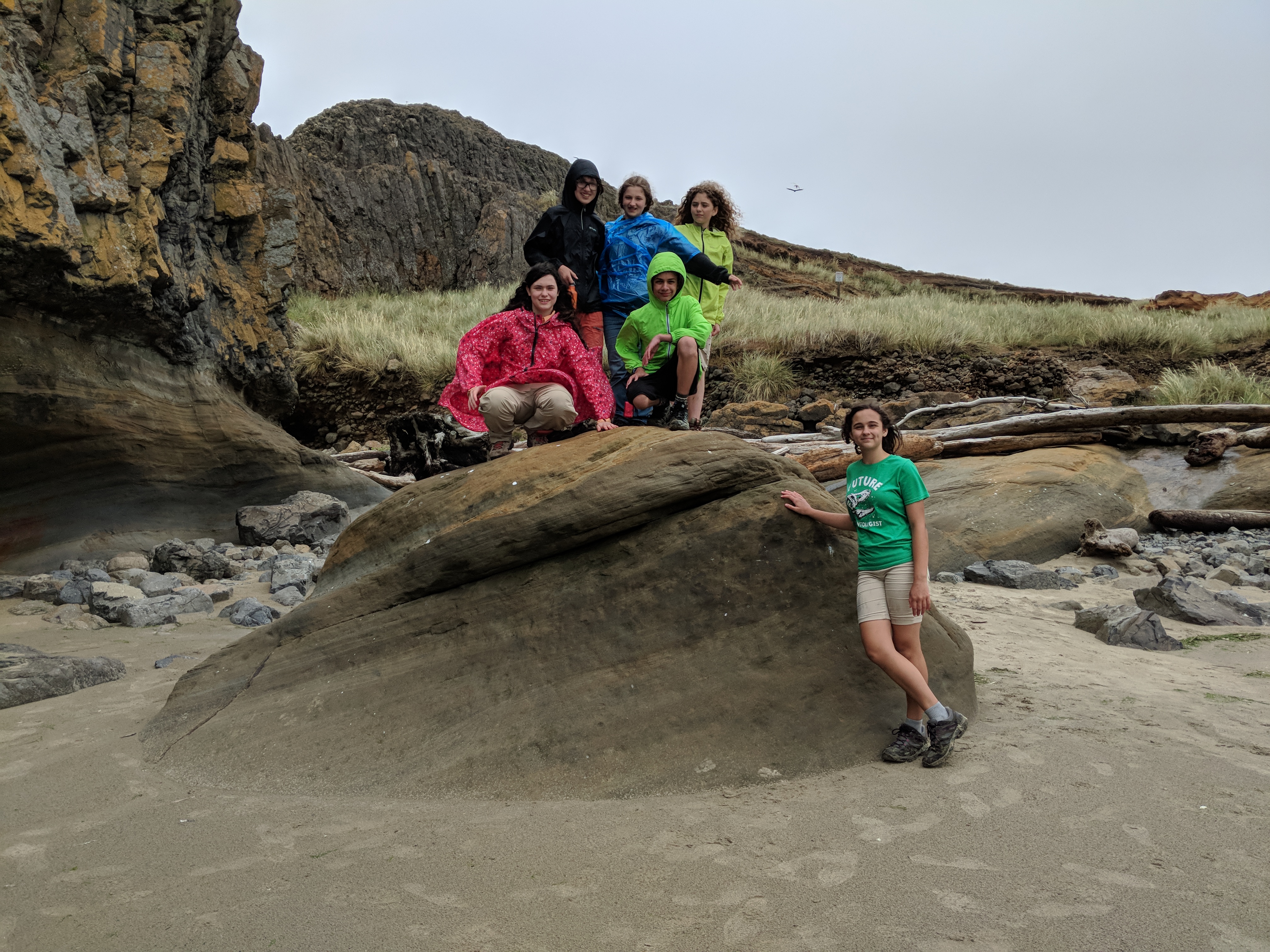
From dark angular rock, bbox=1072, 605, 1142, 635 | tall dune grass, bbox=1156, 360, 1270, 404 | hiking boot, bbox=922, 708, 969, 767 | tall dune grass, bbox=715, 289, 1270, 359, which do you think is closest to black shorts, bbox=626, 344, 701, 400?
hiking boot, bbox=922, 708, 969, 767

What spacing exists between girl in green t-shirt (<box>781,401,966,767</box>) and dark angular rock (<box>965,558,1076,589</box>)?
3204mm

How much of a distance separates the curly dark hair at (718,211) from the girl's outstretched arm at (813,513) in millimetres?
3015

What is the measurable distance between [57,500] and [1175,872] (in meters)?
7.10

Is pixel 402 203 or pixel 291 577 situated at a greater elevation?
pixel 402 203

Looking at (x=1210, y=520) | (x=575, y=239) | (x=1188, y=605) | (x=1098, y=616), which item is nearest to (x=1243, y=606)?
(x=1188, y=605)

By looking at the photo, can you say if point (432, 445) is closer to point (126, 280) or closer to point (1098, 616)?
point (126, 280)

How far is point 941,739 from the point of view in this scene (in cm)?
270

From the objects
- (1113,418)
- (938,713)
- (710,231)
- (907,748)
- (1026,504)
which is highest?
(710,231)

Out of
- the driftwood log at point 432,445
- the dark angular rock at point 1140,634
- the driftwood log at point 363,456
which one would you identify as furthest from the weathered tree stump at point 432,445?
the dark angular rock at point 1140,634

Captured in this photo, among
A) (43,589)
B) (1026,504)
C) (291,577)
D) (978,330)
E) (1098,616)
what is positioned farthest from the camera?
(978,330)

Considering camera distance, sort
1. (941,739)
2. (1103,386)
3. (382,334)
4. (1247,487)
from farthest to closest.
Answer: (382,334), (1103,386), (1247,487), (941,739)

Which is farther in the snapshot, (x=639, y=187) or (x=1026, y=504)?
(x=1026, y=504)

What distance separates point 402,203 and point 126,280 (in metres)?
14.4

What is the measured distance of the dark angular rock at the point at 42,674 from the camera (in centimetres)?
357
